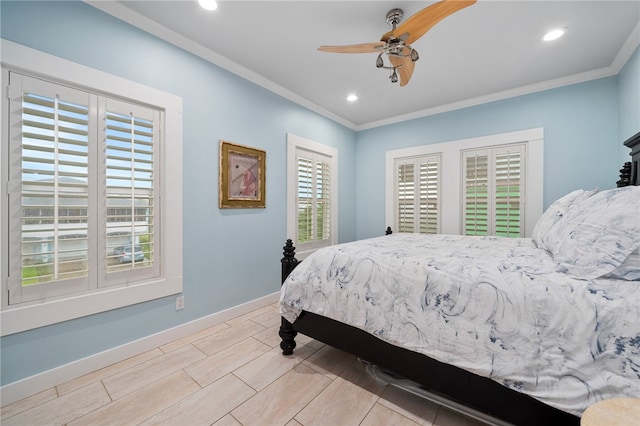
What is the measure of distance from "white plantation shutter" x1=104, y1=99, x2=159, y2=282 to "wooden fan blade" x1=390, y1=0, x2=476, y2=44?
2.05 metres

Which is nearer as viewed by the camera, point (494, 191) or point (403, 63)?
point (403, 63)

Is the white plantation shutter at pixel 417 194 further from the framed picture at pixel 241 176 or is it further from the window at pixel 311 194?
the framed picture at pixel 241 176

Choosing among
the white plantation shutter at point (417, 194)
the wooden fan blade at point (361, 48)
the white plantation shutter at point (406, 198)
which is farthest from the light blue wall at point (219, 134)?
the wooden fan blade at point (361, 48)

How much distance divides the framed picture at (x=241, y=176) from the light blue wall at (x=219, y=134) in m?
0.09

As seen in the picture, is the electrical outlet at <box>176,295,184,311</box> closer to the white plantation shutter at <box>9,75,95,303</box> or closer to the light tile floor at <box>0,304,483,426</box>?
the light tile floor at <box>0,304,483,426</box>

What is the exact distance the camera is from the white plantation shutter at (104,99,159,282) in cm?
188

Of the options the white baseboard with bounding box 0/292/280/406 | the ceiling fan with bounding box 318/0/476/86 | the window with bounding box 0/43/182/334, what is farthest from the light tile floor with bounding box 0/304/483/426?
the ceiling fan with bounding box 318/0/476/86

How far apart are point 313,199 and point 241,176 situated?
1272mm

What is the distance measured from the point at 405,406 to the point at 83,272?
2.31 m

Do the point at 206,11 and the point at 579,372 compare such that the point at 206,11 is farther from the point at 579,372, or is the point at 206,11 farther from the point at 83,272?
the point at 579,372

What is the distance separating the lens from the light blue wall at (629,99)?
222cm

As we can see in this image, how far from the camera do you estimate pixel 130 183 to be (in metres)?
1.97

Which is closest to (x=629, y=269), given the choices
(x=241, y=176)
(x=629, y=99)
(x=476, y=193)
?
(x=629, y=99)

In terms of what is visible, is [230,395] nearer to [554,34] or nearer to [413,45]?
[413,45]
